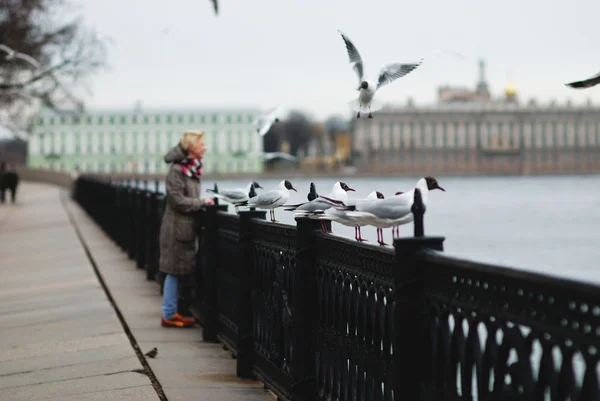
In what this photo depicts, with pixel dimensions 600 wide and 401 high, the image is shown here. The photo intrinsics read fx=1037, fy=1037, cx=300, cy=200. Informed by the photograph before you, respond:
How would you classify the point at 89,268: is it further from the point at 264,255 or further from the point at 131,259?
the point at 264,255

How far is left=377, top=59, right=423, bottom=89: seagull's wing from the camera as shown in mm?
7378

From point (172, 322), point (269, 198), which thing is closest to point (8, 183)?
point (172, 322)

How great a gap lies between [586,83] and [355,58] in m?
2.88

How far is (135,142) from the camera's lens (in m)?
172

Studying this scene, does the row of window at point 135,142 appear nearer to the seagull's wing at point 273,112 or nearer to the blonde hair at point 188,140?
the seagull's wing at point 273,112

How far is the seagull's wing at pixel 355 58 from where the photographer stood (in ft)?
22.6

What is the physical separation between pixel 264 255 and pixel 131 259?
399 inches

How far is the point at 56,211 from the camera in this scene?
1433 inches

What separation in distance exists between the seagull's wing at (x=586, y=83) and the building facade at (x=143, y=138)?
163m

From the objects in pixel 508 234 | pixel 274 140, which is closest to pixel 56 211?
pixel 508 234

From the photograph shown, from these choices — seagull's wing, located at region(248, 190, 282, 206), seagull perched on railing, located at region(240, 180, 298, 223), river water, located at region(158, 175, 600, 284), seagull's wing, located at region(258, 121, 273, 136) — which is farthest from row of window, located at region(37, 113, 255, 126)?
seagull's wing, located at region(248, 190, 282, 206)

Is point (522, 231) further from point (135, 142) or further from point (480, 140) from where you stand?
point (135, 142)

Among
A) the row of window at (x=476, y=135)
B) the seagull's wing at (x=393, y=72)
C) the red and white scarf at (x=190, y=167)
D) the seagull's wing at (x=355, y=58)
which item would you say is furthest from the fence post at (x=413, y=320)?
the row of window at (x=476, y=135)

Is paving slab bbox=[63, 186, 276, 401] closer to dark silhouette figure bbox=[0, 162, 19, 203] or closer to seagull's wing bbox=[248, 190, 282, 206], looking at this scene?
seagull's wing bbox=[248, 190, 282, 206]
